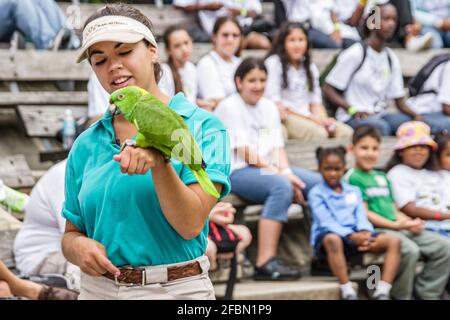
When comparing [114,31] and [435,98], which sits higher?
[114,31]

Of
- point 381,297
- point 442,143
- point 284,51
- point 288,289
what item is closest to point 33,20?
point 284,51

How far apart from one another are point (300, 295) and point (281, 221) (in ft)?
1.54

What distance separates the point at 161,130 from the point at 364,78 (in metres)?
5.47

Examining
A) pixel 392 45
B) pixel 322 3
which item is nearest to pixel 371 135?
pixel 322 3

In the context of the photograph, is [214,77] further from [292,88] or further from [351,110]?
[351,110]

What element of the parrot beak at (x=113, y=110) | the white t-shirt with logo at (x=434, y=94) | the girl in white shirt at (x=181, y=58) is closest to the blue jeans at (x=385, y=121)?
the white t-shirt with logo at (x=434, y=94)

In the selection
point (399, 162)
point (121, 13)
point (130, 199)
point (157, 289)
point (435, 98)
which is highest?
point (121, 13)

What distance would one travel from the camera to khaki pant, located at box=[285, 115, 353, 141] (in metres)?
6.77

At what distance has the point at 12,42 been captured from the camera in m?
6.67

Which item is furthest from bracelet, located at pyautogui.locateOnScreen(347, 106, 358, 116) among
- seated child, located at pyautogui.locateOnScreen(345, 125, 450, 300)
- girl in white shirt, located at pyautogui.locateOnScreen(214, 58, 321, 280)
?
girl in white shirt, located at pyautogui.locateOnScreen(214, 58, 321, 280)

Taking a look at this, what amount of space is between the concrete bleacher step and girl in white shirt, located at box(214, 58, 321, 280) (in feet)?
0.26

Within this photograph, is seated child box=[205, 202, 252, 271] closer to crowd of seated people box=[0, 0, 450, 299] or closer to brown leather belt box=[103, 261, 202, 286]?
crowd of seated people box=[0, 0, 450, 299]

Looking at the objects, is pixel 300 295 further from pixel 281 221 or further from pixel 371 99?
pixel 371 99

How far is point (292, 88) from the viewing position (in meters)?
7.00
